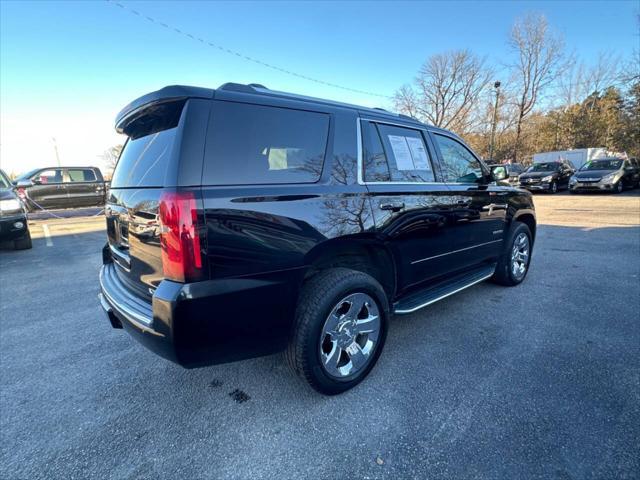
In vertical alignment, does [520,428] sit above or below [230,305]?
below

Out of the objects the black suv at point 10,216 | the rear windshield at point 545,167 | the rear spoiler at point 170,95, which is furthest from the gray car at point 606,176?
the black suv at point 10,216

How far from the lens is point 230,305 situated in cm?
172

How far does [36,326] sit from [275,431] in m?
3.02

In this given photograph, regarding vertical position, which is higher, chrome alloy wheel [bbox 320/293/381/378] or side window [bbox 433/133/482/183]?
side window [bbox 433/133/482/183]

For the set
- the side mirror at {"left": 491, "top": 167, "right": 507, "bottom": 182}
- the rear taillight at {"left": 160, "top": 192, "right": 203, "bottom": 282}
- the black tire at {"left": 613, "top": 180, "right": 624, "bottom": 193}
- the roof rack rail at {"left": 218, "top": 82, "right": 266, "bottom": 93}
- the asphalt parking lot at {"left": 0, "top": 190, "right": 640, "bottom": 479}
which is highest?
the roof rack rail at {"left": 218, "top": 82, "right": 266, "bottom": 93}

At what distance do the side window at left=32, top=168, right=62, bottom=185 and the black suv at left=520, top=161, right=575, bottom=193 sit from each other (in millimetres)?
21326

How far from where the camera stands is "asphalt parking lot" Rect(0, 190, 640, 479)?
1.70m

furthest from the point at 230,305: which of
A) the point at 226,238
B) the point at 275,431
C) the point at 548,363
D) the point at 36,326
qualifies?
the point at 36,326

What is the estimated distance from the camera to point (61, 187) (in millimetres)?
12180

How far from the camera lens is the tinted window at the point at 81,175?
1234 cm

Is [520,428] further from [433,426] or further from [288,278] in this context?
[288,278]

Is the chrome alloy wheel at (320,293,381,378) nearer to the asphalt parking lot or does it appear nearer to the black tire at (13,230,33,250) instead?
the asphalt parking lot

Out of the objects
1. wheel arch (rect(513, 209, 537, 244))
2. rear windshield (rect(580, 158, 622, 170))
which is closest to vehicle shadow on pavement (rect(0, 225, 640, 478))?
wheel arch (rect(513, 209, 537, 244))

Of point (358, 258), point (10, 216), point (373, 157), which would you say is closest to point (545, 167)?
point (373, 157)
